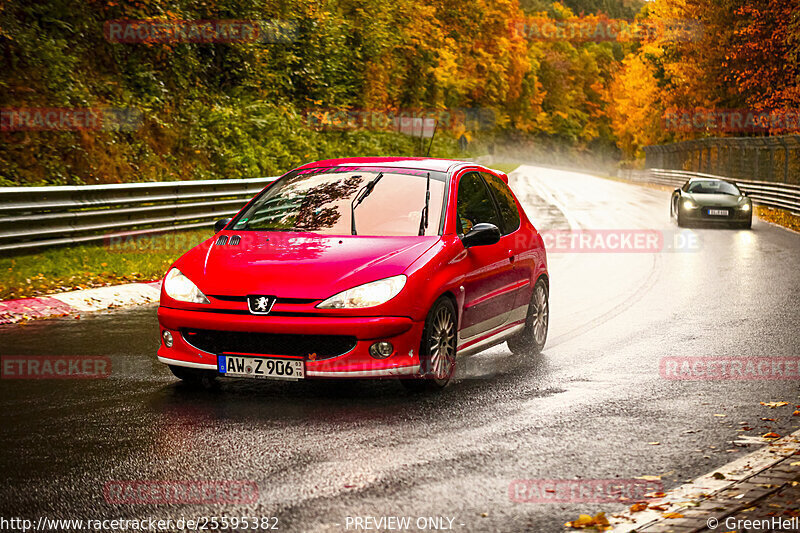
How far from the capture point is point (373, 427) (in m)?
6.57

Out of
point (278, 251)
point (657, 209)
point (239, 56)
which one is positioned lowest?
point (657, 209)

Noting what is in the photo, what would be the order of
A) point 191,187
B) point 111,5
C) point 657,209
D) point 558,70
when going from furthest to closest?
point 558,70 → point 657,209 → point 111,5 → point 191,187

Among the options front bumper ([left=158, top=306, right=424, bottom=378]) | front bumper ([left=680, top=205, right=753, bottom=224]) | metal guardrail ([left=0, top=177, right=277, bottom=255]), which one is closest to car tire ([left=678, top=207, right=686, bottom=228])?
front bumper ([left=680, top=205, right=753, bottom=224])

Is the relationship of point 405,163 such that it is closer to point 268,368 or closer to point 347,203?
point 347,203

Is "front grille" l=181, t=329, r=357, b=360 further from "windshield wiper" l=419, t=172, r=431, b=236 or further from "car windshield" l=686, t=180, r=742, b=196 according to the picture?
"car windshield" l=686, t=180, r=742, b=196

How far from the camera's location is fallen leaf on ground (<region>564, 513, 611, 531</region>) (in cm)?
468

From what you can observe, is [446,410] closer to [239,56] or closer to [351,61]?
[239,56]

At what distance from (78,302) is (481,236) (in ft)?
20.0

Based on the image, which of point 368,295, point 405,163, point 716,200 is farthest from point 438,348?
point 716,200

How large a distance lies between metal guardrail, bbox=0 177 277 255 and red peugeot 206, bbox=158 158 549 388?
597 centimetres

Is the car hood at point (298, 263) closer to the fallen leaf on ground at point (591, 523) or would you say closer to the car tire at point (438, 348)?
the car tire at point (438, 348)

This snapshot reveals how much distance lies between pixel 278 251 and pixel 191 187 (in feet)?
36.6

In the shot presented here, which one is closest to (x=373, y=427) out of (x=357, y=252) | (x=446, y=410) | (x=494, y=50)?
(x=446, y=410)

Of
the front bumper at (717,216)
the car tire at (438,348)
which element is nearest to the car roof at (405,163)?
the car tire at (438,348)
